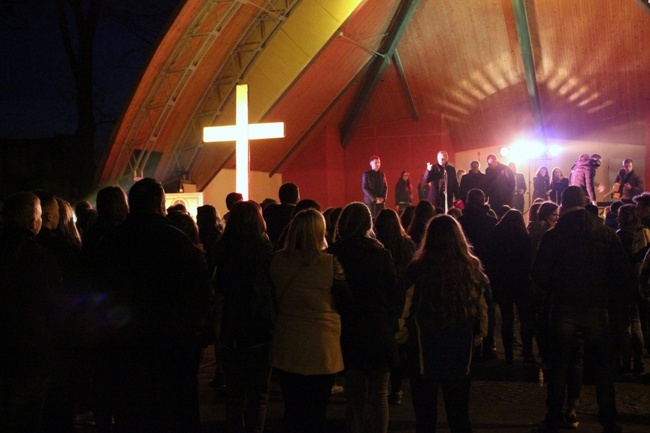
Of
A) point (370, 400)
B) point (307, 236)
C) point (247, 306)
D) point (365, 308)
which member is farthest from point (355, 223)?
point (370, 400)

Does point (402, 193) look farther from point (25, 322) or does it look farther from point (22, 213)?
point (25, 322)

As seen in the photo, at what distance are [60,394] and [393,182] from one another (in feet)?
63.9

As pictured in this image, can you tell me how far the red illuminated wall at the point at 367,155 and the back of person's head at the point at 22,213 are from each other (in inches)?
741

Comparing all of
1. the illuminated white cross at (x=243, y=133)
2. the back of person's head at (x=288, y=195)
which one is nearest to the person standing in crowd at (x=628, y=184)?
the illuminated white cross at (x=243, y=133)

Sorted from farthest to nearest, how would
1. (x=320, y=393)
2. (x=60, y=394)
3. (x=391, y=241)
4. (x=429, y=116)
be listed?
(x=429, y=116)
(x=391, y=241)
(x=60, y=394)
(x=320, y=393)

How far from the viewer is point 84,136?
78.9ft

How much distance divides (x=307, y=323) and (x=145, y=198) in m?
1.37

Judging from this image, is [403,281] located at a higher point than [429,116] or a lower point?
lower

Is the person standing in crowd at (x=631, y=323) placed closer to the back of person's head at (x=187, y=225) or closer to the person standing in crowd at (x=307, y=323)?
the person standing in crowd at (x=307, y=323)

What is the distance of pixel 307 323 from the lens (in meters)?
4.66

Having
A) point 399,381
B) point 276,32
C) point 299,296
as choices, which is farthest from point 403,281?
point 276,32

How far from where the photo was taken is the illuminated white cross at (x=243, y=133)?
13875mm

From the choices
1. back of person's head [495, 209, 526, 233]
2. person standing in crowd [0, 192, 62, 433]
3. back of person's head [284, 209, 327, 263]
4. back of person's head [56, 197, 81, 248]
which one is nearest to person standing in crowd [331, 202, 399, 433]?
back of person's head [284, 209, 327, 263]

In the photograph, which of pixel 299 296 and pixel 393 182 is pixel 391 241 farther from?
pixel 393 182
